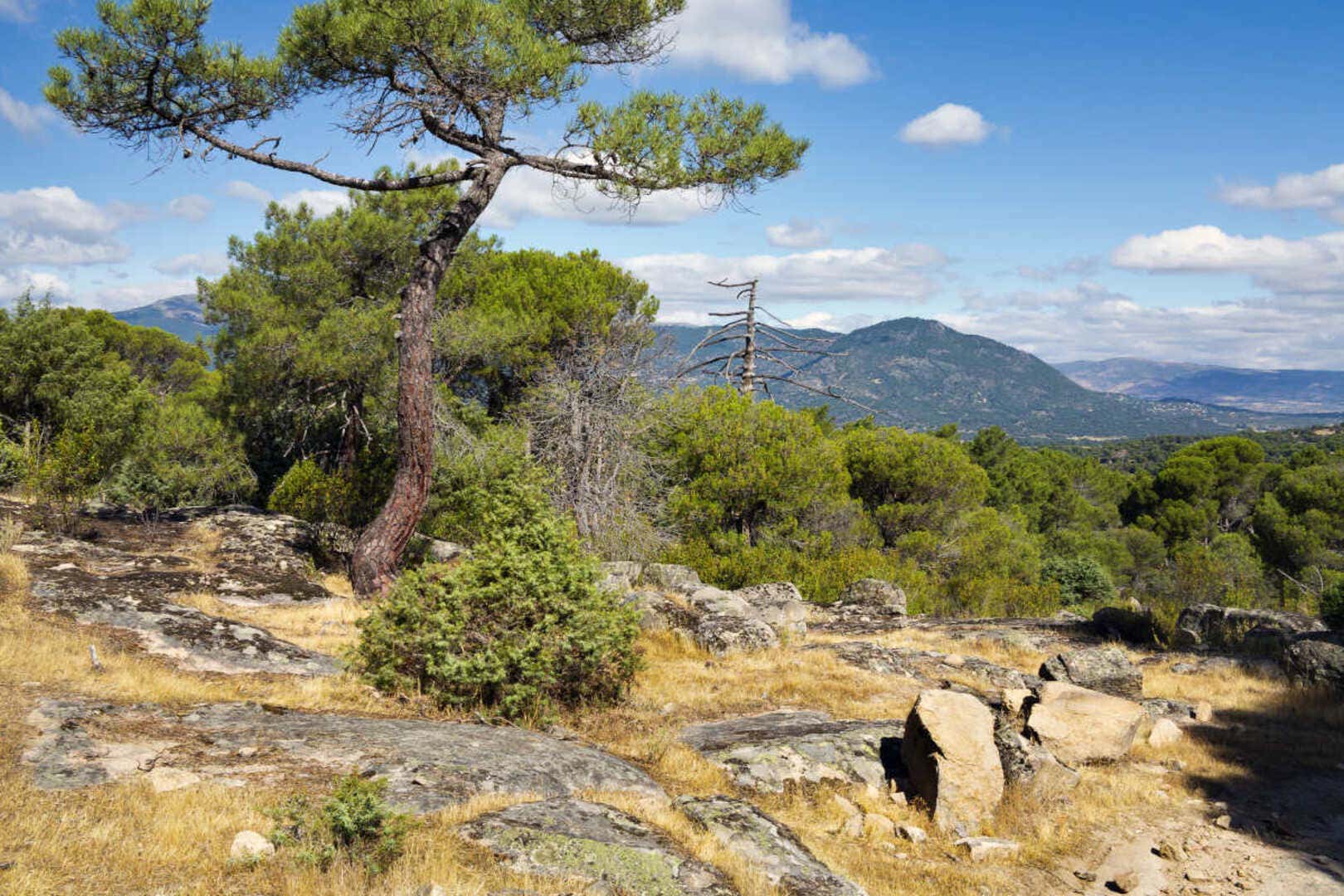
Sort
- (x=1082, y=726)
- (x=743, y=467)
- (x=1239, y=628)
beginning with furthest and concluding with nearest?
(x=743, y=467)
(x=1239, y=628)
(x=1082, y=726)

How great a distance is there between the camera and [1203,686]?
10.9 meters

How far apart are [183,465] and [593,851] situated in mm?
19074

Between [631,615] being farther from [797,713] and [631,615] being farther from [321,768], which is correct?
[321,768]

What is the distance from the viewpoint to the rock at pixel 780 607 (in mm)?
12570

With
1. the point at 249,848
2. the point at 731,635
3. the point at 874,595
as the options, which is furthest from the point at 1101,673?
the point at 249,848

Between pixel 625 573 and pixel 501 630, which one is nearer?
pixel 501 630

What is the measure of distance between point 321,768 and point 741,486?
50.2 feet

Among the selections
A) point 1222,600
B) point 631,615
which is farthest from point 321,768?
point 1222,600

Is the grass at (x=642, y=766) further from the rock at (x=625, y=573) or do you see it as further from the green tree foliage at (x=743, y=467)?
the green tree foliage at (x=743, y=467)

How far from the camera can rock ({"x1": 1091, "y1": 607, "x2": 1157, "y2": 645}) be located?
1390 cm

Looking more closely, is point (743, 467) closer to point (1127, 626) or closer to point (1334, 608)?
point (1127, 626)

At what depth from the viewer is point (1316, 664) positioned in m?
10.6

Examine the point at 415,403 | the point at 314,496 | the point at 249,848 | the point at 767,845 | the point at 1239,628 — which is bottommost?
the point at 1239,628

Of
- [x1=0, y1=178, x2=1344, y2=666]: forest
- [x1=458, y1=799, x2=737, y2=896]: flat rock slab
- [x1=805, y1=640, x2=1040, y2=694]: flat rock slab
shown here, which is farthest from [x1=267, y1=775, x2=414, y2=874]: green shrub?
[x1=0, y1=178, x2=1344, y2=666]: forest
